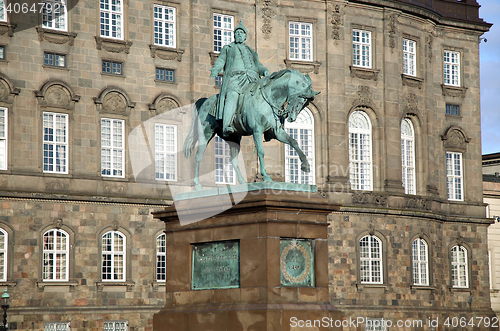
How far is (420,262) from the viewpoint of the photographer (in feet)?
147

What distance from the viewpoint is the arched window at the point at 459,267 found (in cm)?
4741

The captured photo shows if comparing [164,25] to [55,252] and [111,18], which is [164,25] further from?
[55,252]

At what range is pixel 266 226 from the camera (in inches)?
699

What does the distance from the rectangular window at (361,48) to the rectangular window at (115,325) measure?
58.3 ft

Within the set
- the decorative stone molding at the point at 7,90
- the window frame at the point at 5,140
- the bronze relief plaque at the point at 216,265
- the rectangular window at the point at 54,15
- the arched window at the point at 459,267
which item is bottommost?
the arched window at the point at 459,267

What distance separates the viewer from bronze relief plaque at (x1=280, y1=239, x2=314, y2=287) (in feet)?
58.6

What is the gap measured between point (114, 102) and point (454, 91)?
20.8 meters

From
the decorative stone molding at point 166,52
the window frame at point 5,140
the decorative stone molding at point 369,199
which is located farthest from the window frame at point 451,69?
the window frame at point 5,140

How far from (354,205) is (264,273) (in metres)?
25.6

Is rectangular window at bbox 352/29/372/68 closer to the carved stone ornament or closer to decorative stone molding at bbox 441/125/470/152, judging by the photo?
the carved stone ornament

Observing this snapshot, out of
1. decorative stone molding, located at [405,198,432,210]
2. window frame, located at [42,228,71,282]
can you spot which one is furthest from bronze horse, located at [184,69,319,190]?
decorative stone molding, located at [405,198,432,210]

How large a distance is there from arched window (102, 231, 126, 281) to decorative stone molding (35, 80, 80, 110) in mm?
5720

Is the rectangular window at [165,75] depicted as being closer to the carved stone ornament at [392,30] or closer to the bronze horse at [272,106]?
the carved stone ornament at [392,30]

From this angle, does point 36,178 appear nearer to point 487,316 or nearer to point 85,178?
point 85,178
